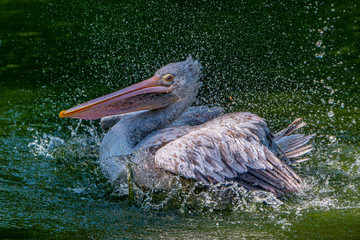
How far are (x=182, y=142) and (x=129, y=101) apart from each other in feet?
2.38

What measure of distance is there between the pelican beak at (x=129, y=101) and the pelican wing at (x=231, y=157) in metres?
0.48

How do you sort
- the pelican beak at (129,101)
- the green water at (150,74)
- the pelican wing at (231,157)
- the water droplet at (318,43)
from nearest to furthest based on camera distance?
the green water at (150,74) < the pelican wing at (231,157) < the pelican beak at (129,101) < the water droplet at (318,43)

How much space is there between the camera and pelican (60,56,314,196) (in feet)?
12.3

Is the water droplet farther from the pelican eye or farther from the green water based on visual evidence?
the pelican eye

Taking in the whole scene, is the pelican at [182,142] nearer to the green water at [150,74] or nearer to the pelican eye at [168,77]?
the pelican eye at [168,77]

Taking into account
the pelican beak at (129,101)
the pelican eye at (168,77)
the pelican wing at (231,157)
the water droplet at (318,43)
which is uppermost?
the water droplet at (318,43)

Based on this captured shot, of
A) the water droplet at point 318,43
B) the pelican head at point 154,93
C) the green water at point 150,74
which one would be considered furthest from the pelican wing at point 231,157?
the water droplet at point 318,43

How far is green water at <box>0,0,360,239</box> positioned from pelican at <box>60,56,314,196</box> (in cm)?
22

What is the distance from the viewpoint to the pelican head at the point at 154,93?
4266mm

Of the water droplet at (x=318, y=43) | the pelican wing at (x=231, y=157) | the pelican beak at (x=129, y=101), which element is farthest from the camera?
the water droplet at (x=318, y=43)

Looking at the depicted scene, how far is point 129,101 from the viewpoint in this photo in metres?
4.30

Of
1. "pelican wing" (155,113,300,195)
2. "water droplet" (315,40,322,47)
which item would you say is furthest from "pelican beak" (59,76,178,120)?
"water droplet" (315,40,322,47)

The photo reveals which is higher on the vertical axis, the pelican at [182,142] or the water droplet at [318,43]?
the water droplet at [318,43]

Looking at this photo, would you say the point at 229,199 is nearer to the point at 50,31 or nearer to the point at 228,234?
the point at 228,234
